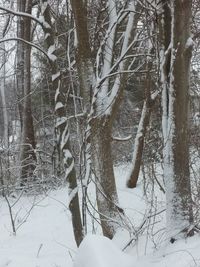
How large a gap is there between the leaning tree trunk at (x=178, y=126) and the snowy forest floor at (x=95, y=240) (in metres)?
0.24

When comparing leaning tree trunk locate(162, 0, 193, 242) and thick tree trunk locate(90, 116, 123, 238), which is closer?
leaning tree trunk locate(162, 0, 193, 242)

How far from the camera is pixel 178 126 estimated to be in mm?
5234

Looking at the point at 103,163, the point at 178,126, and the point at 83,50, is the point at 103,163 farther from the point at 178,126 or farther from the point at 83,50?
the point at 178,126

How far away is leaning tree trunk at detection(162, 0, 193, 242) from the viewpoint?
16.9ft

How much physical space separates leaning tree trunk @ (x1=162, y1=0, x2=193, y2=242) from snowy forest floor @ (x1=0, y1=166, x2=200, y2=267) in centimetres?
24

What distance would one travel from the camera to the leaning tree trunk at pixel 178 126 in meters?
5.15

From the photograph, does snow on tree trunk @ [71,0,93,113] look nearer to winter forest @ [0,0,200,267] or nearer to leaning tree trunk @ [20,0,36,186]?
winter forest @ [0,0,200,267]

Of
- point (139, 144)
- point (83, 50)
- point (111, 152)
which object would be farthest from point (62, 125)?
point (139, 144)

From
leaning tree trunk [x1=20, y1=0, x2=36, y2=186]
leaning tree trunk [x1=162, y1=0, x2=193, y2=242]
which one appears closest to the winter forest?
leaning tree trunk [x1=162, y1=0, x2=193, y2=242]

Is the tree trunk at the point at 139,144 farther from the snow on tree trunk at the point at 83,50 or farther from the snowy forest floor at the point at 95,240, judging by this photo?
the snow on tree trunk at the point at 83,50

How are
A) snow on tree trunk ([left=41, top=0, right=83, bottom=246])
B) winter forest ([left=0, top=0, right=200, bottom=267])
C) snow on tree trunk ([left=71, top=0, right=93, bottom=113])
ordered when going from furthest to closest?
snow on tree trunk ([left=41, top=0, right=83, bottom=246]) → snow on tree trunk ([left=71, top=0, right=93, bottom=113]) → winter forest ([left=0, top=0, right=200, bottom=267])

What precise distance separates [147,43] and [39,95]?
10553 mm

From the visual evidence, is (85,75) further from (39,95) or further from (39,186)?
(39,95)

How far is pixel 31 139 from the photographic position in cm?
1530
